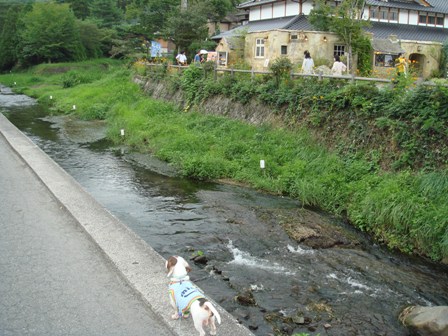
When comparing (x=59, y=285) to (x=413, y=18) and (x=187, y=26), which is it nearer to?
(x=187, y=26)

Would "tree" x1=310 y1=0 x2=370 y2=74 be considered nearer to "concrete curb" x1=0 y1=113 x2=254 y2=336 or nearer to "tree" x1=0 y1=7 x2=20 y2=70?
"concrete curb" x1=0 y1=113 x2=254 y2=336

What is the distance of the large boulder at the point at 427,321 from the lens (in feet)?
19.0

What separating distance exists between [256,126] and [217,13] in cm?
3505

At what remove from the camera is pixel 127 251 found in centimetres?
693

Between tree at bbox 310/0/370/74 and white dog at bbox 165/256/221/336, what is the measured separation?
22.8 metres

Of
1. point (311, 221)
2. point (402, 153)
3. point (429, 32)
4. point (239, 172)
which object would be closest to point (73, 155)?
point (239, 172)

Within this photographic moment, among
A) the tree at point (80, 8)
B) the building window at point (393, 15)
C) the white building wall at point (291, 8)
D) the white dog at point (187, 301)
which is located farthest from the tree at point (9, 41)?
the white dog at point (187, 301)

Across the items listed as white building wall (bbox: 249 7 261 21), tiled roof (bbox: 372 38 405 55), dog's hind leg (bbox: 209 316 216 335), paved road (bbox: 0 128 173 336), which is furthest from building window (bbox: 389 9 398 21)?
dog's hind leg (bbox: 209 316 216 335)

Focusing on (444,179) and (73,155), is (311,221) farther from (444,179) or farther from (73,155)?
(73,155)

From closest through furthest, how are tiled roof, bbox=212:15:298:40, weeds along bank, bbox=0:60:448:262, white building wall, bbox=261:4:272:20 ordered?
1. weeds along bank, bbox=0:60:448:262
2. tiled roof, bbox=212:15:298:40
3. white building wall, bbox=261:4:272:20

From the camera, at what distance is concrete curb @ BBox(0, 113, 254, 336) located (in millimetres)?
5160

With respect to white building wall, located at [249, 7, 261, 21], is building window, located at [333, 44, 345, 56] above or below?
below

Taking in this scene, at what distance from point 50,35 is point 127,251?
194ft

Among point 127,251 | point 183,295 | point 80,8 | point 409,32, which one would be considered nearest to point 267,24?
point 409,32
